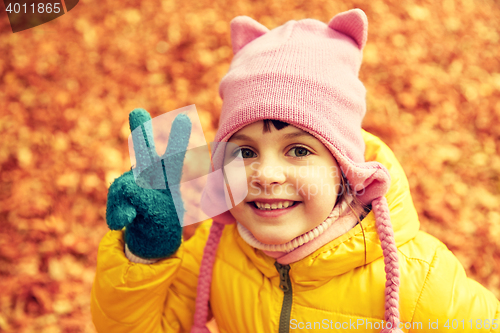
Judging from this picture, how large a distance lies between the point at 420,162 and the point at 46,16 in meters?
2.75

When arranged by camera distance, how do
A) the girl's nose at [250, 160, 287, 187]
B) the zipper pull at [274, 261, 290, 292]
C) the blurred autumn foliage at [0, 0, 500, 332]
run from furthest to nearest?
the blurred autumn foliage at [0, 0, 500, 332]
the zipper pull at [274, 261, 290, 292]
the girl's nose at [250, 160, 287, 187]

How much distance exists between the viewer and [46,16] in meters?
2.83

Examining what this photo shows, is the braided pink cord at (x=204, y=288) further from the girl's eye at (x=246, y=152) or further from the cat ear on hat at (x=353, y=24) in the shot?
the cat ear on hat at (x=353, y=24)

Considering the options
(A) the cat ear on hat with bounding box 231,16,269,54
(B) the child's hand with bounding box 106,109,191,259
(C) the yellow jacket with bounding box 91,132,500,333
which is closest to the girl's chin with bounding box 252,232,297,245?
(C) the yellow jacket with bounding box 91,132,500,333

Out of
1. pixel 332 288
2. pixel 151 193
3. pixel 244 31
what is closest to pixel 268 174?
pixel 151 193

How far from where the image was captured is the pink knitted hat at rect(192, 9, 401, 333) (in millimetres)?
984

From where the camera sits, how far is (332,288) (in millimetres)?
1104

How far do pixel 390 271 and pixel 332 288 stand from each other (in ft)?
0.60

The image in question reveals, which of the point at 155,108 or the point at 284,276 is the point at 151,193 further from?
the point at 155,108

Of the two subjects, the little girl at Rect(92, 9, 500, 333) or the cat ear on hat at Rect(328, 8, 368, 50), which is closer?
the little girl at Rect(92, 9, 500, 333)

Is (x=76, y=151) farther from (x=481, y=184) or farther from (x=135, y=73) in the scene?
(x=481, y=184)

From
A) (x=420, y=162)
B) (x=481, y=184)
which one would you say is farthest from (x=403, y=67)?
(x=481, y=184)

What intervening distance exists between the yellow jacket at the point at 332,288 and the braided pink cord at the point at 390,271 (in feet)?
0.15

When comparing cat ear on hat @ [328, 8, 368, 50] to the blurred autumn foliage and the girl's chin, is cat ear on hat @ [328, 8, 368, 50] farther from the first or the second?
the blurred autumn foliage
